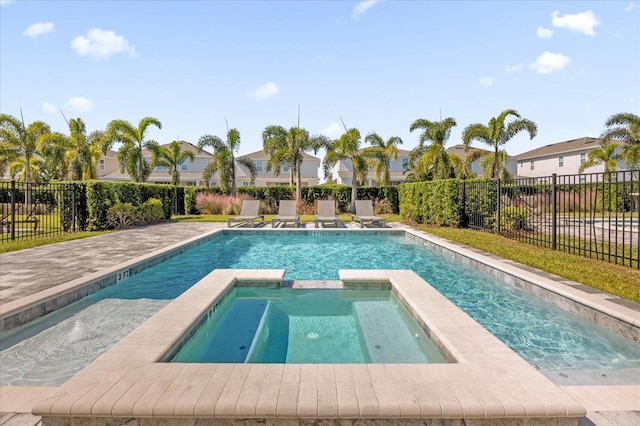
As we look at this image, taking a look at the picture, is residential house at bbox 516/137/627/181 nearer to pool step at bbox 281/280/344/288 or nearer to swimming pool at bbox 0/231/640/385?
swimming pool at bbox 0/231/640/385

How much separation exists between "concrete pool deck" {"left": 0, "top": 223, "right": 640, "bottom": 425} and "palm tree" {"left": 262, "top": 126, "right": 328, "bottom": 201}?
46.1 feet

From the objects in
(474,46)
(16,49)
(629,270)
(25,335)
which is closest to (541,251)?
(629,270)

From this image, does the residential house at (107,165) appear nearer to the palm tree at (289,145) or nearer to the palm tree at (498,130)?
the palm tree at (289,145)

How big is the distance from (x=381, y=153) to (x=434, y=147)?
13.9 ft

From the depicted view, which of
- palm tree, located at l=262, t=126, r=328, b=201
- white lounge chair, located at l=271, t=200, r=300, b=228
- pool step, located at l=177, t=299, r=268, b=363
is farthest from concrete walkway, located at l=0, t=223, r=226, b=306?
palm tree, located at l=262, t=126, r=328, b=201

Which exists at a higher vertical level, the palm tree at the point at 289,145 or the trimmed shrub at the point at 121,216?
the palm tree at the point at 289,145

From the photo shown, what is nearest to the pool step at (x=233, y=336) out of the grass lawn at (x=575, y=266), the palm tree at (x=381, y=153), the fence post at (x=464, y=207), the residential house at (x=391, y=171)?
the grass lawn at (x=575, y=266)

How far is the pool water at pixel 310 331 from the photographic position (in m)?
3.62

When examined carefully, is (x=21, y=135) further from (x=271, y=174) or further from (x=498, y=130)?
(x=498, y=130)

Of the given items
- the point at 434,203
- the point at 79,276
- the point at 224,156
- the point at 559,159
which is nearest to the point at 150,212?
the point at 224,156

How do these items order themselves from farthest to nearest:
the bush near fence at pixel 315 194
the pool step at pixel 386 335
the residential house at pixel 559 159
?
the residential house at pixel 559 159 < the bush near fence at pixel 315 194 < the pool step at pixel 386 335

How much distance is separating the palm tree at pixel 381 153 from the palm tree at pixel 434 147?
2.05 m

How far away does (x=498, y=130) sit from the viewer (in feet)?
77.2

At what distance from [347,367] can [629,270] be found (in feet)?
22.7
